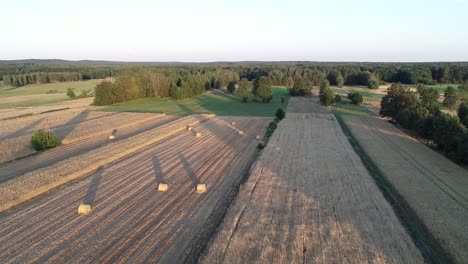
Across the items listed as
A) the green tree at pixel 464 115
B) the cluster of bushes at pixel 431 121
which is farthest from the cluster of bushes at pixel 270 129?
the green tree at pixel 464 115

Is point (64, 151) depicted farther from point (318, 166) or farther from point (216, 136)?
point (318, 166)

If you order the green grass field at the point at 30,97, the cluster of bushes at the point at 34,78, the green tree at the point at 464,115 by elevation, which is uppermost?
the green tree at the point at 464,115

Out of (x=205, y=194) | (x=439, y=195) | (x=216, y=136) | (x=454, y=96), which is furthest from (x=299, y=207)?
(x=454, y=96)

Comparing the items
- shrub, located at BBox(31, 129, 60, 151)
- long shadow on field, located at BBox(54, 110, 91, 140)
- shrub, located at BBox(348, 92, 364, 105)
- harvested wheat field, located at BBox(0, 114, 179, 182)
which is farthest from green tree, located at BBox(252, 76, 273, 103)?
shrub, located at BBox(31, 129, 60, 151)

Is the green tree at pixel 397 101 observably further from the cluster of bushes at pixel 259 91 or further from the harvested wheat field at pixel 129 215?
the harvested wheat field at pixel 129 215

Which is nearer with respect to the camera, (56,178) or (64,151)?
(56,178)

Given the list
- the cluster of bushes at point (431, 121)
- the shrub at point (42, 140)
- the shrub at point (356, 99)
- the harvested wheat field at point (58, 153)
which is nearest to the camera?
the harvested wheat field at point (58, 153)

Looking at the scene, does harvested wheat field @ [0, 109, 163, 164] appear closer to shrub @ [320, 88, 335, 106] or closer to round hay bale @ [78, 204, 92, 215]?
round hay bale @ [78, 204, 92, 215]
